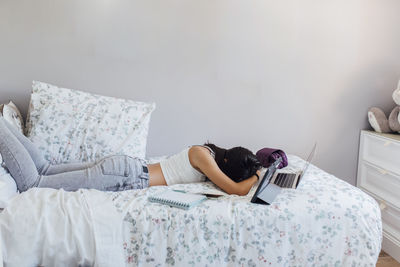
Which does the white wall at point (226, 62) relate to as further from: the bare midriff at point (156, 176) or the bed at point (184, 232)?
the bed at point (184, 232)

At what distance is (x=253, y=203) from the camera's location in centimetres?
142

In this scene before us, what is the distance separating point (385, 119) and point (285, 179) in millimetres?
1170

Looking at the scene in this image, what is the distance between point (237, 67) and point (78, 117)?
112cm

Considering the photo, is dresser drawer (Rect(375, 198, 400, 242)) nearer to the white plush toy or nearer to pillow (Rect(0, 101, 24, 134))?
the white plush toy

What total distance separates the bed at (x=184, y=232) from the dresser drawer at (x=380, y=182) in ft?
2.76

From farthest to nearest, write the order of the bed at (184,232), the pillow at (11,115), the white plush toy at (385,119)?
the white plush toy at (385,119), the pillow at (11,115), the bed at (184,232)

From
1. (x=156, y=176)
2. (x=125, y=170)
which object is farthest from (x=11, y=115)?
(x=156, y=176)

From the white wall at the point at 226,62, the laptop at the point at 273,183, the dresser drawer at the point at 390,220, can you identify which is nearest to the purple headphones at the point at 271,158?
the laptop at the point at 273,183

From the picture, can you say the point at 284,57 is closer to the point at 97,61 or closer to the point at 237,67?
the point at 237,67

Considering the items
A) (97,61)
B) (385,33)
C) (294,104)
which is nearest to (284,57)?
(294,104)

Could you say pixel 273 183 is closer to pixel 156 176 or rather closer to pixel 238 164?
pixel 238 164

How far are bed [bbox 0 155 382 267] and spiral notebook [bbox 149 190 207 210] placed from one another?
24 millimetres

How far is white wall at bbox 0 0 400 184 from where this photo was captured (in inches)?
84.9

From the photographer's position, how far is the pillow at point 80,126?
75.6 inches
